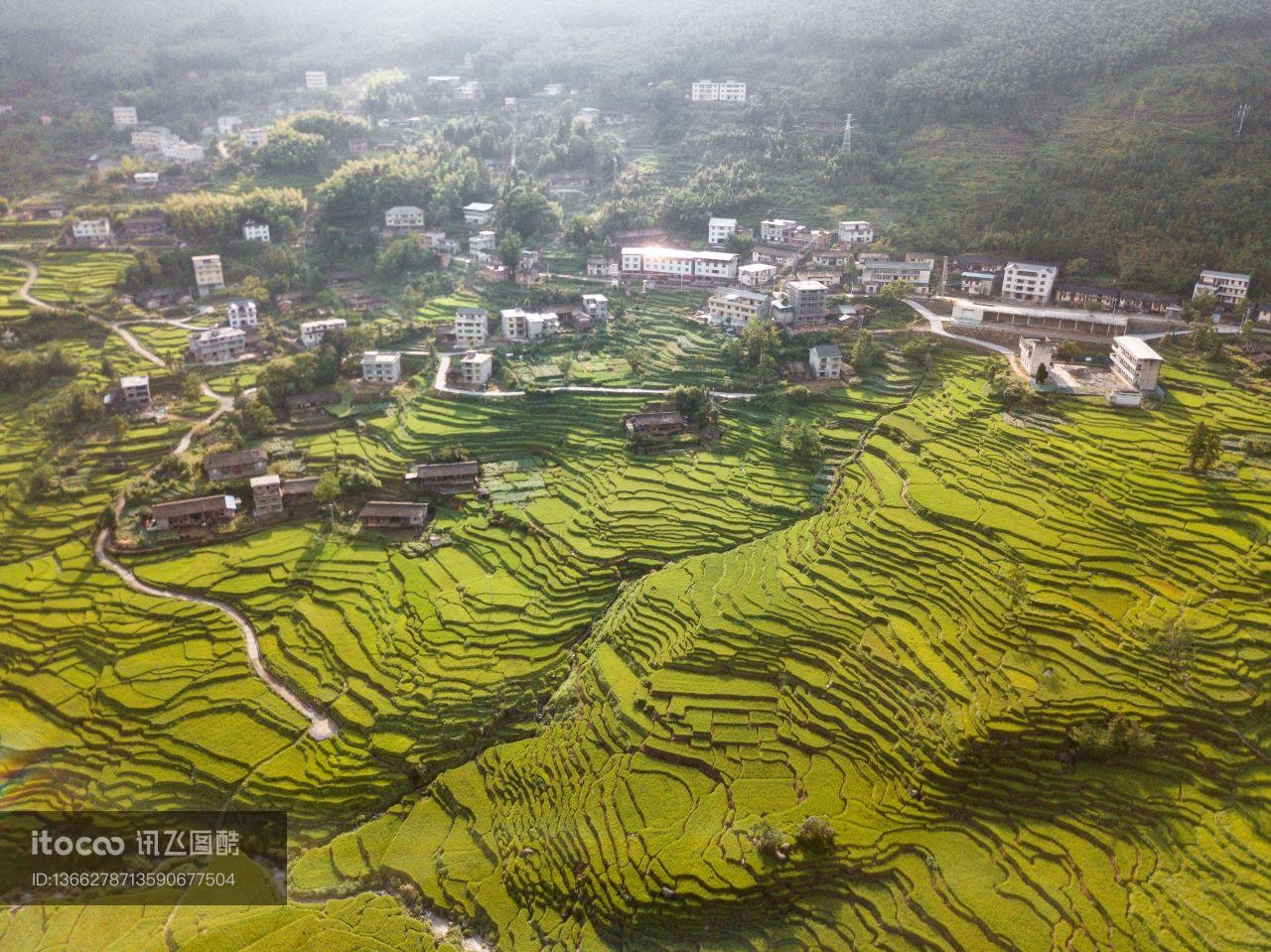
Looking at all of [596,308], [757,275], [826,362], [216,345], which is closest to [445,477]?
[596,308]

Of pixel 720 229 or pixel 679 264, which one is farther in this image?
pixel 720 229

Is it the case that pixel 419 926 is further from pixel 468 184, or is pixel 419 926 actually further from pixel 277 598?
pixel 468 184

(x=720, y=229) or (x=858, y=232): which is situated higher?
(x=858, y=232)

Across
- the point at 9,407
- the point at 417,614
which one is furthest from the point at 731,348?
the point at 9,407

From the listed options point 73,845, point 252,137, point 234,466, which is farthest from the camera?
point 252,137

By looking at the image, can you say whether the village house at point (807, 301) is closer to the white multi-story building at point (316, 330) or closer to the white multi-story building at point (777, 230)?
the white multi-story building at point (777, 230)

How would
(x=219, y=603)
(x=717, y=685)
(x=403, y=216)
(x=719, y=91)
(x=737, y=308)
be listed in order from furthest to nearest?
(x=719, y=91) < (x=403, y=216) < (x=737, y=308) < (x=219, y=603) < (x=717, y=685)

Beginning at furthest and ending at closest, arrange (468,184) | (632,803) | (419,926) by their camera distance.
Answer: (468,184) → (632,803) → (419,926)

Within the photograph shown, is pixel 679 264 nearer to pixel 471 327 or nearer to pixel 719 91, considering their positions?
pixel 471 327
